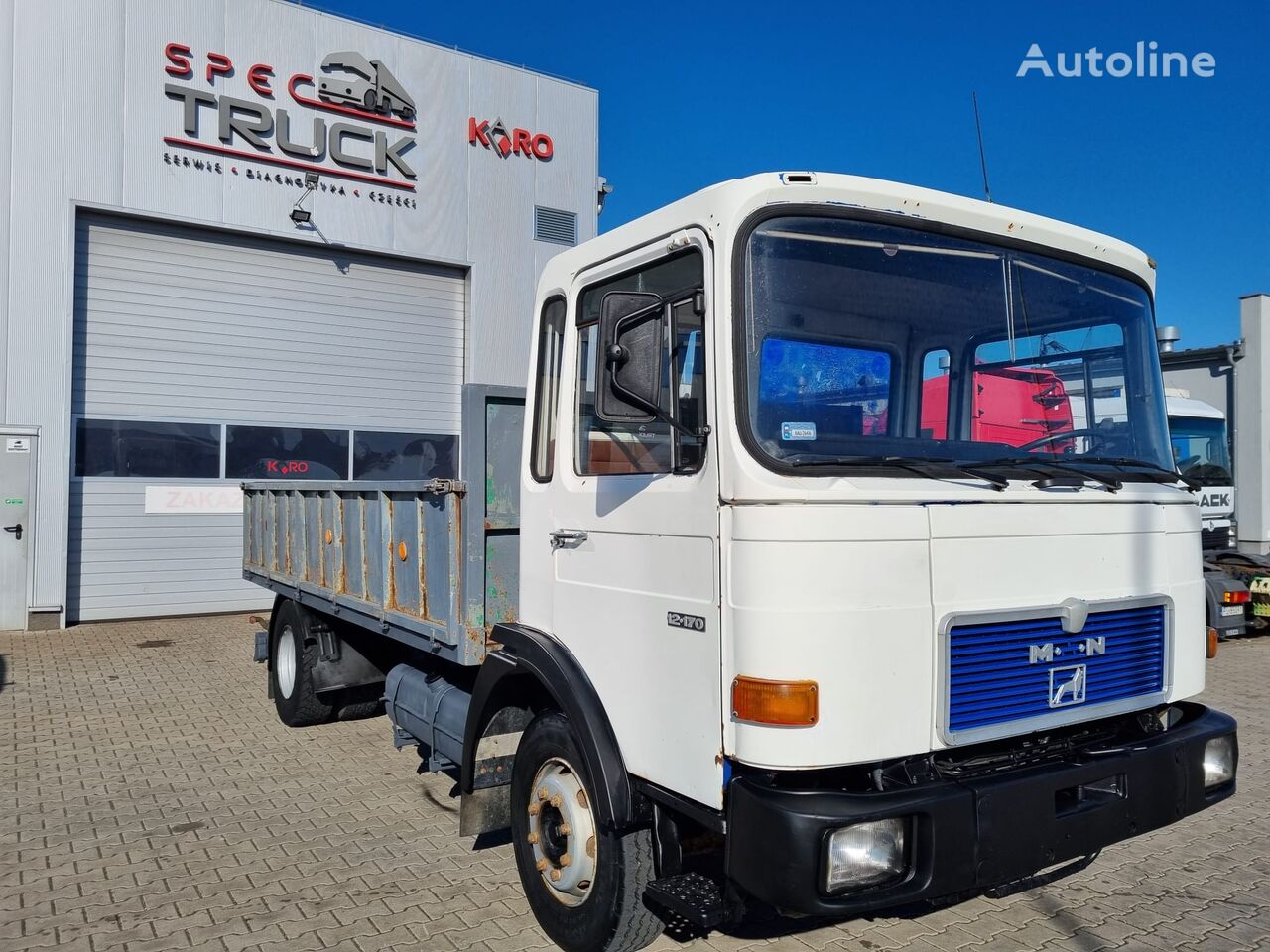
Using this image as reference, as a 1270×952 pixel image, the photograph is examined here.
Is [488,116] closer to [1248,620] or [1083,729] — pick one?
[1248,620]

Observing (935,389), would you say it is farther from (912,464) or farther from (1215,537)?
(1215,537)

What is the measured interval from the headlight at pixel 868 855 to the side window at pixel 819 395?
1.06 m

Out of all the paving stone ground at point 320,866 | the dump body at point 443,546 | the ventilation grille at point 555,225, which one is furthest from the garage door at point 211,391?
the dump body at point 443,546

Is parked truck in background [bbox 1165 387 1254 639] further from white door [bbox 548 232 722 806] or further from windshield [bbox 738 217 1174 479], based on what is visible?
white door [bbox 548 232 722 806]

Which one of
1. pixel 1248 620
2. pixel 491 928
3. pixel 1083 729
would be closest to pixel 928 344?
pixel 1083 729

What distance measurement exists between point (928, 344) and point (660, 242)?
1005mm

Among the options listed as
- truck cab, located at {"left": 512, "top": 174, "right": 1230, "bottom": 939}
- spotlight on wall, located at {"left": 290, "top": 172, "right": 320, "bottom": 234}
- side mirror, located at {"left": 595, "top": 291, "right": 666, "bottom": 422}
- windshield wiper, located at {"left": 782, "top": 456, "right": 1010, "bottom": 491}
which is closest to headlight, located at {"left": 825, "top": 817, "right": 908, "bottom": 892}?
truck cab, located at {"left": 512, "top": 174, "right": 1230, "bottom": 939}

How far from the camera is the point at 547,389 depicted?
389cm

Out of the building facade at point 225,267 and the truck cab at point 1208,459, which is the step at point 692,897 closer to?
the building facade at point 225,267

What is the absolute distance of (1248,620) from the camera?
39.1ft

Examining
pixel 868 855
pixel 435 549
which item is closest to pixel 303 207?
pixel 435 549

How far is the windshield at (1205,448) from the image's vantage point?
41.7ft

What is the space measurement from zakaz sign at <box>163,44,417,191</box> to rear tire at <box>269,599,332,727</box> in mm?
7731

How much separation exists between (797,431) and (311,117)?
1221cm
